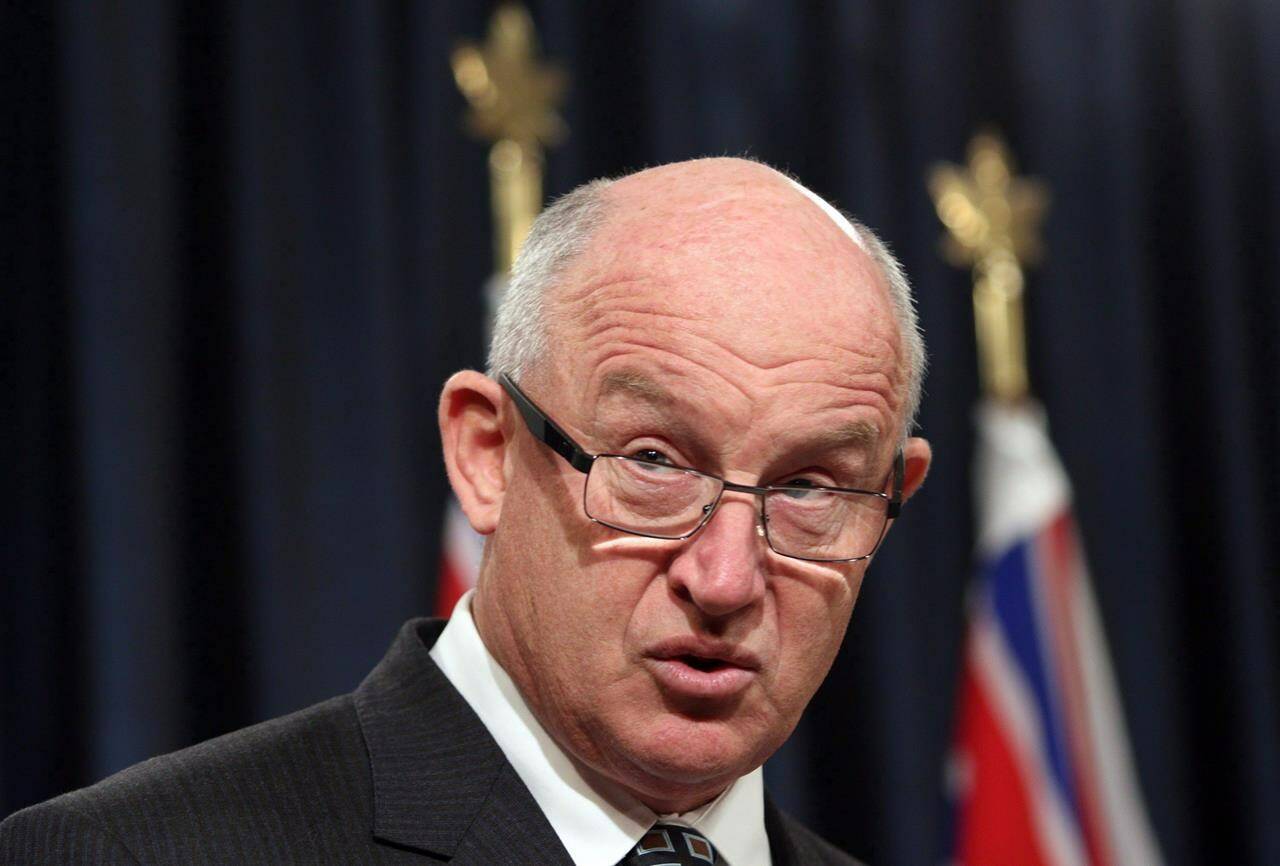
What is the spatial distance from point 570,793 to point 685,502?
1.04 feet

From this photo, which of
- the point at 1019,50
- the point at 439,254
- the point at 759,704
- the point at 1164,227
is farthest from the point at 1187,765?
the point at 759,704

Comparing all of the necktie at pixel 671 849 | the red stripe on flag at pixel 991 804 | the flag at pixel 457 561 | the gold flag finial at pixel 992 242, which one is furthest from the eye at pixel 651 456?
the gold flag finial at pixel 992 242

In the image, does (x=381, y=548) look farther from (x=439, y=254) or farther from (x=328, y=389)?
(x=439, y=254)

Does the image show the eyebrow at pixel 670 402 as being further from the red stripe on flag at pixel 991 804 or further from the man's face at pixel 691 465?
the red stripe on flag at pixel 991 804

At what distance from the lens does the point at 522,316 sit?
5.71 feet

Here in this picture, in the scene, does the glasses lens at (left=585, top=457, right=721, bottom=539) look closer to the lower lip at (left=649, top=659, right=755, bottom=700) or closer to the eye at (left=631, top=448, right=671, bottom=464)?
the eye at (left=631, top=448, right=671, bottom=464)

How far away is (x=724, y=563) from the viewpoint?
1.52 m

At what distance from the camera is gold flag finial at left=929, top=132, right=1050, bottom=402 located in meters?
4.64

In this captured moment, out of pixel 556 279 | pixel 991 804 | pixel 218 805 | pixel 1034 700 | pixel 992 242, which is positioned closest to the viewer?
pixel 218 805

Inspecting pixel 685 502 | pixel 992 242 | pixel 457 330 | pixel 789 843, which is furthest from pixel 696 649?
pixel 992 242

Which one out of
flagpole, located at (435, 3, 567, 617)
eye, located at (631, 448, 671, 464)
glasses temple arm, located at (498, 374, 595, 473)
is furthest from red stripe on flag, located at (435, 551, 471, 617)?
eye, located at (631, 448, 671, 464)

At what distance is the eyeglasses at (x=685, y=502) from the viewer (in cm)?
155

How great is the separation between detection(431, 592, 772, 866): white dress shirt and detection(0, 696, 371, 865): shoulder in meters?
0.14

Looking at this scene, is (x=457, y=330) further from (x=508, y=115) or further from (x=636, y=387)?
(x=636, y=387)
